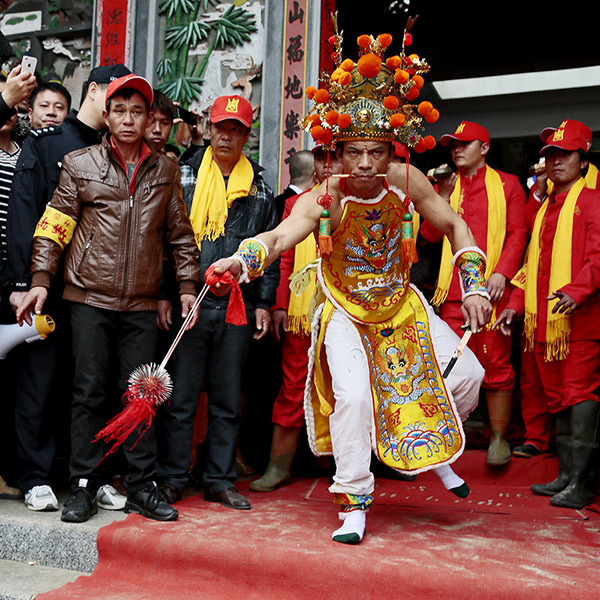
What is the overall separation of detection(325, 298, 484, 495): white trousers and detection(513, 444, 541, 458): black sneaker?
3.58 ft

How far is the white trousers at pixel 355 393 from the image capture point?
10.6 feet

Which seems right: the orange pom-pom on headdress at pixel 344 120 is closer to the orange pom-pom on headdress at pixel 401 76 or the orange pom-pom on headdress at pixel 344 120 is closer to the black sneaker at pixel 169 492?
the orange pom-pom on headdress at pixel 401 76

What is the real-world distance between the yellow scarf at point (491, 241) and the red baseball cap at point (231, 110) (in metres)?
1.51

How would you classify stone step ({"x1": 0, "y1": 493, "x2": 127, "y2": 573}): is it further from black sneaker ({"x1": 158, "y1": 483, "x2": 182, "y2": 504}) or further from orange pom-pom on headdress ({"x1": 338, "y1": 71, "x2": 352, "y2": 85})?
orange pom-pom on headdress ({"x1": 338, "y1": 71, "x2": 352, "y2": 85})

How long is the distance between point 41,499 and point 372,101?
97.0 inches

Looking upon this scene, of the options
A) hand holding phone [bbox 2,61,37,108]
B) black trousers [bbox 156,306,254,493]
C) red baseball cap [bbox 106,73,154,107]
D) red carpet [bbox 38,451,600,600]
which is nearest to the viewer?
red carpet [bbox 38,451,600,600]

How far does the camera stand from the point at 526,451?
4434 millimetres

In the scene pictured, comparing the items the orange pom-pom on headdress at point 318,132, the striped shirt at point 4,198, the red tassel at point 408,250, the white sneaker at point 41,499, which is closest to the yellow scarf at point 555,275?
the red tassel at point 408,250

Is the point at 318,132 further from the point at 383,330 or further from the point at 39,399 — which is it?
the point at 39,399

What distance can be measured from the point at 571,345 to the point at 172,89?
3.89m

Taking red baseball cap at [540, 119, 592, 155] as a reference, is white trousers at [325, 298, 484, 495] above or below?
below

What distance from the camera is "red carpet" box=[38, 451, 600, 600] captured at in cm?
272

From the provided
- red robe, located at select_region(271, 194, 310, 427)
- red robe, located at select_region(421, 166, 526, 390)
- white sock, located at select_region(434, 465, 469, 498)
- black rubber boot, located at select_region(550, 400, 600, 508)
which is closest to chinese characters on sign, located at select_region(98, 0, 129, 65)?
red robe, located at select_region(271, 194, 310, 427)

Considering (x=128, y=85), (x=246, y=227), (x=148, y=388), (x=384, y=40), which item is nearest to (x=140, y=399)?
(x=148, y=388)
